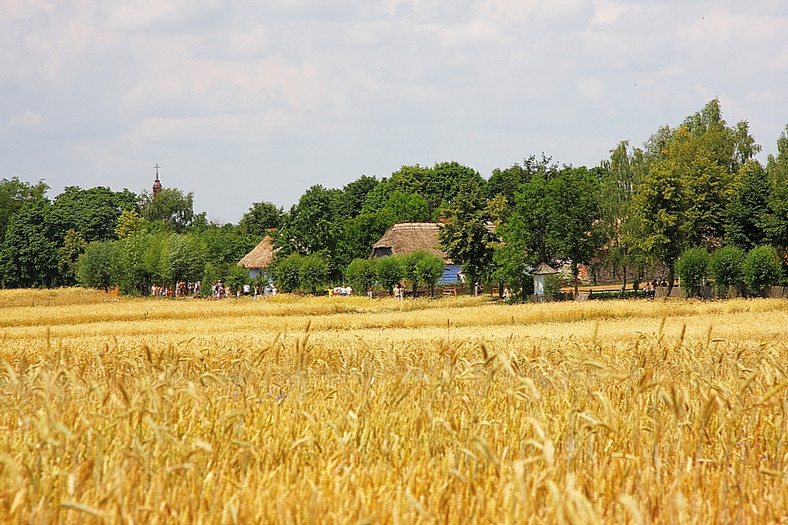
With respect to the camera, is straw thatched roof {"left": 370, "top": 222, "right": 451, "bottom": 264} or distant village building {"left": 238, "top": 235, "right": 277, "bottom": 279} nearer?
straw thatched roof {"left": 370, "top": 222, "right": 451, "bottom": 264}

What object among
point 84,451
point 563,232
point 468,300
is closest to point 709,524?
point 84,451

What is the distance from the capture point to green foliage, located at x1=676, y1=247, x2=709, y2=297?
55719mm

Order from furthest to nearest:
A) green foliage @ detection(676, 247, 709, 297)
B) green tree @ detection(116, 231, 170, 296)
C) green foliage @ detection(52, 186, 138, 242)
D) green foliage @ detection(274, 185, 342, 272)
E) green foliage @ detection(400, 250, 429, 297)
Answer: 1. green foliage @ detection(52, 186, 138, 242)
2. green tree @ detection(116, 231, 170, 296)
3. green foliage @ detection(274, 185, 342, 272)
4. green foliage @ detection(400, 250, 429, 297)
5. green foliage @ detection(676, 247, 709, 297)

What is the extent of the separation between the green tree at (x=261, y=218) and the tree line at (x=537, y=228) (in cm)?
1692

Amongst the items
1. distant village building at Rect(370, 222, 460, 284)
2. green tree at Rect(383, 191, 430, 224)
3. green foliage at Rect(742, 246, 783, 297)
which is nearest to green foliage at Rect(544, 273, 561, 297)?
green foliage at Rect(742, 246, 783, 297)

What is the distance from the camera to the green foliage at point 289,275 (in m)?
75.5

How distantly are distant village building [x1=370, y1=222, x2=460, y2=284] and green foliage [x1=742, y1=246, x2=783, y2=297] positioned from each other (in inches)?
1638

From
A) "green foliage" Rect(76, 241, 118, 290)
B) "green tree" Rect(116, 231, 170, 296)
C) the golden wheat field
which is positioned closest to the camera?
the golden wheat field

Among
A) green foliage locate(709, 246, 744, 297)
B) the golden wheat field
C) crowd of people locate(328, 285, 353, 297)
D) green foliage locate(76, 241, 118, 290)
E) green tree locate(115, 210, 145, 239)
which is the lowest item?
the golden wheat field

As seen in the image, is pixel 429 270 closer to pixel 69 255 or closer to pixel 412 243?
pixel 412 243

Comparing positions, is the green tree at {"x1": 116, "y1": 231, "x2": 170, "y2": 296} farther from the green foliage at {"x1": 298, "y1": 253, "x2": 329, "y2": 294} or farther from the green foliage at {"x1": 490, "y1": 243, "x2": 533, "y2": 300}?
the green foliage at {"x1": 490, "y1": 243, "x2": 533, "y2": 300}

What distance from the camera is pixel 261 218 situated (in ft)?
459

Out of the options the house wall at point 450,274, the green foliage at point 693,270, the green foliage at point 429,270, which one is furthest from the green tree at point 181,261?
the green foliage at point 693,270

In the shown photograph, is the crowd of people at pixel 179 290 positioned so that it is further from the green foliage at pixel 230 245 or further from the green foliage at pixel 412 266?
the green foliage at pixel 412 266
